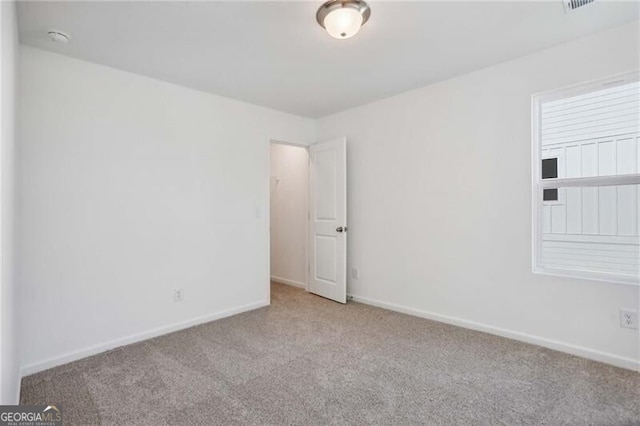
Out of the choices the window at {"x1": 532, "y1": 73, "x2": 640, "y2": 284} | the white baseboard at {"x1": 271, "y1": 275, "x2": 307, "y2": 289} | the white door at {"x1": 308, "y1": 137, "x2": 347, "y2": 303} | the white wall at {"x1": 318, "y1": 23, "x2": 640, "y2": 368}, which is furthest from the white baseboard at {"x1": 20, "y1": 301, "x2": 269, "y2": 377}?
the window at {"x1": 532, "y1": 73, "x2": 640, "y2": 284}

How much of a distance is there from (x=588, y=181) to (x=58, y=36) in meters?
3.99

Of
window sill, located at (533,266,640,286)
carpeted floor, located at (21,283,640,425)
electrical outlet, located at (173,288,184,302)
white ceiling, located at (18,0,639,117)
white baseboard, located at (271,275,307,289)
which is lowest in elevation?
carpeted floor, located at (21,283,640,425)

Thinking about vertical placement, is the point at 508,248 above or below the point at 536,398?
above

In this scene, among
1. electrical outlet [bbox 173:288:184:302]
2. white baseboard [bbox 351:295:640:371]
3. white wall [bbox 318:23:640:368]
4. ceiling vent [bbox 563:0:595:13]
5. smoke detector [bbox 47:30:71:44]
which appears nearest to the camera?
ceiling vent [bbox 563:0:595:13]

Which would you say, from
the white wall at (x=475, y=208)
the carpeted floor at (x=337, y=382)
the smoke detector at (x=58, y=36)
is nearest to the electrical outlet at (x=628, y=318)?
the white wall at (x=475, y=208)

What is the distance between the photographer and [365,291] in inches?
156

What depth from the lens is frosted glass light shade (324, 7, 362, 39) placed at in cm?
193

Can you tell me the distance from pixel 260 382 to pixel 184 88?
2742mm

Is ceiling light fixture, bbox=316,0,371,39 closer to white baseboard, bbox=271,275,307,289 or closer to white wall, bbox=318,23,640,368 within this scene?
white wall, bbox=318,23,640,368

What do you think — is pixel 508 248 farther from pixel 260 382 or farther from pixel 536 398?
pixel 260 382

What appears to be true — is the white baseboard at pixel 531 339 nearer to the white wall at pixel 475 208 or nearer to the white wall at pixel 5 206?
the white wall at pixel 475 208

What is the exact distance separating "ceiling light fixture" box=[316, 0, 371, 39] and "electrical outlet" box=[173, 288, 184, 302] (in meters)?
2.64

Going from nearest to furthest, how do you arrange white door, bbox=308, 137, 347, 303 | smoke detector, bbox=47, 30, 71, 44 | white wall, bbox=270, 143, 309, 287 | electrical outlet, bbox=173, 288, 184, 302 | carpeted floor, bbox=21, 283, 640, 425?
carpeted floor, bbox=21, 283, 640, 425
smoke detector, bbox=47, 30, 71, 44
electrical outlet, bbox=173, 288, 184, 302
white door, bbox=308, 137, 347, 303
white wall, bbox=270, 143, 309, 287

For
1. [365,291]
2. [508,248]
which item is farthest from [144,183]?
[508,248]
